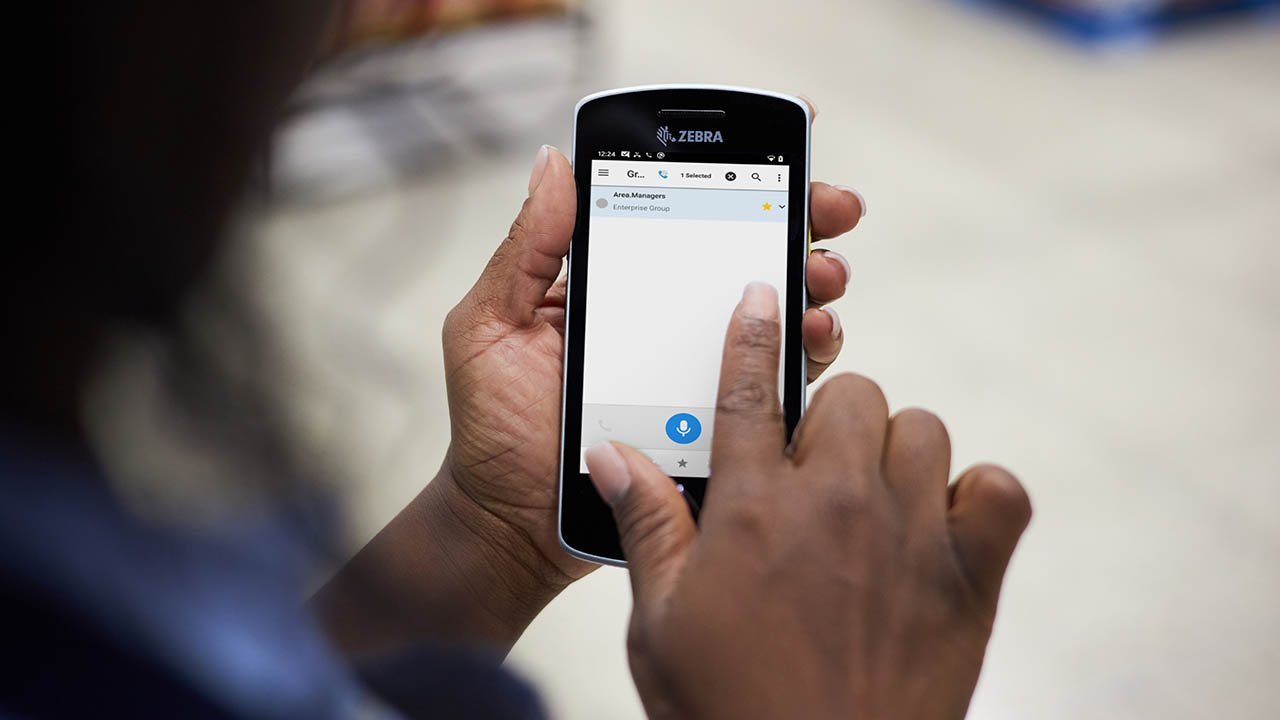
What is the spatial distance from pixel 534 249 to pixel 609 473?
27 cm

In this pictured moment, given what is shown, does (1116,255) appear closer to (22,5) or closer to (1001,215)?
(1001,215)

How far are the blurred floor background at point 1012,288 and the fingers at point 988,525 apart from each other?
255mm

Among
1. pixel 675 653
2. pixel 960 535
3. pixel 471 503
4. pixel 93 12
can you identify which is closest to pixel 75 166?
pixel 93 12

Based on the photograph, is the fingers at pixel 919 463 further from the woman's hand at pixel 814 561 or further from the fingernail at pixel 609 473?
the fingernail at pixel 609 473

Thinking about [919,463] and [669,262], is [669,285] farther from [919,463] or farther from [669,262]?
[919,463]

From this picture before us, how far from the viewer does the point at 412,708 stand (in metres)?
0.30

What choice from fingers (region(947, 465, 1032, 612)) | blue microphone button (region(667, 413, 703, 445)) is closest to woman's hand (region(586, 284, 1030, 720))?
fingers (region(947, 465, 1032, 612))

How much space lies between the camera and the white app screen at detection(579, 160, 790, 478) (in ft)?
2.66

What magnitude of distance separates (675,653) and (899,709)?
0.41 ft

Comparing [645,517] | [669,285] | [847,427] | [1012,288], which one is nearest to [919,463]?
[847,427]

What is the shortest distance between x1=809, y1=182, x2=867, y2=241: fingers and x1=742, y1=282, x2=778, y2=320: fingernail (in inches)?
9.4

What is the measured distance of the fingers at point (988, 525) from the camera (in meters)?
0.58

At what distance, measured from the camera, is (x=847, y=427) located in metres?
0.61

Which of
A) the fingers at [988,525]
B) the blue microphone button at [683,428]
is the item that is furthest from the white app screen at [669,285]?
the fingers at [988,525]
